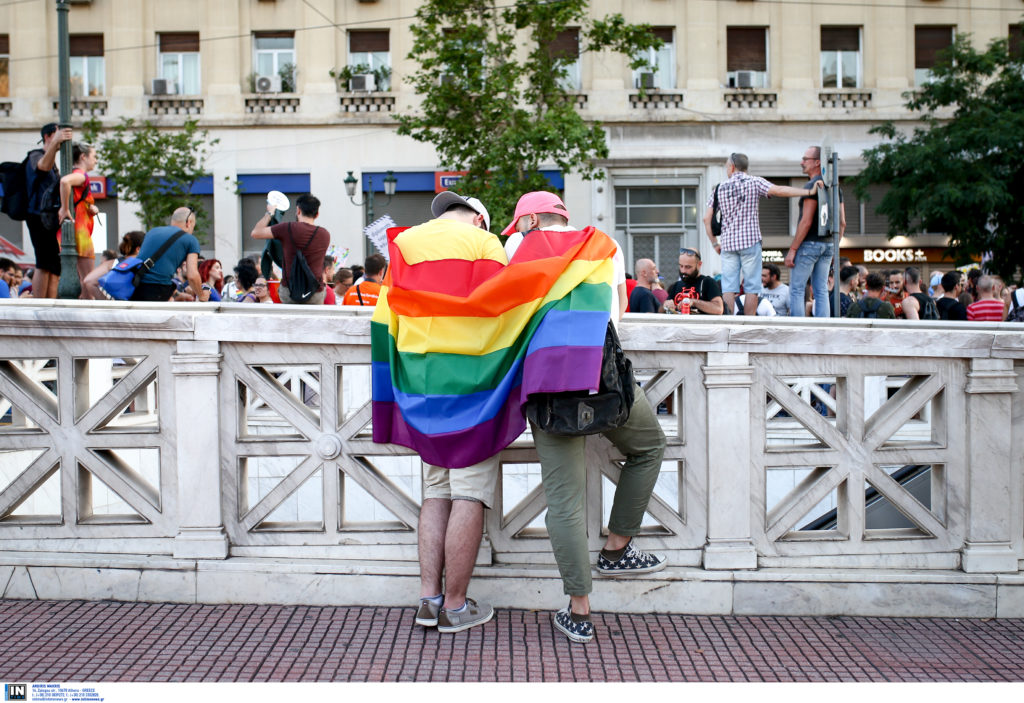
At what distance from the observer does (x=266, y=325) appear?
4.93 m

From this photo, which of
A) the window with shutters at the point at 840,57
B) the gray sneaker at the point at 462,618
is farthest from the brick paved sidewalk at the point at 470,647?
the window with shutters at the point at 840,57

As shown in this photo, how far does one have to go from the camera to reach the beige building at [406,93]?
3053cm

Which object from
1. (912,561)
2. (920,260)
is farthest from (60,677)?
(920,260)

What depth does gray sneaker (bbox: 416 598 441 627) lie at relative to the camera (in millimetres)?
4586

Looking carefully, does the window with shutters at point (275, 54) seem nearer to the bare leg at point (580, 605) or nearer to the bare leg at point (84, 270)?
the bare leg at point (84, 270)

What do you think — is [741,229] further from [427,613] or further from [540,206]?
[427,613]

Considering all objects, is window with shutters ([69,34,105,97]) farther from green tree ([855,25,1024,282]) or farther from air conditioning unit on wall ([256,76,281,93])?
green tree ([855,25,1024,282])

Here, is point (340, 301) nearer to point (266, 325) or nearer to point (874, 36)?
point (266, 325)

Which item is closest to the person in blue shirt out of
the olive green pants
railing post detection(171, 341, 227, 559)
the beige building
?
railing post detection(171, 341, 227, 559)

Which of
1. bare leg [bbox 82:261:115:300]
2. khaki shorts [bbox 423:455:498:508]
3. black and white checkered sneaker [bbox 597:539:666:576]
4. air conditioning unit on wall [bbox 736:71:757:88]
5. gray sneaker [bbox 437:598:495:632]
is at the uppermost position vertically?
air conditioning unit on wall [bbox 736:71:757:88]

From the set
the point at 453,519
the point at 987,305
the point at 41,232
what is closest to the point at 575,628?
the point at 453,519

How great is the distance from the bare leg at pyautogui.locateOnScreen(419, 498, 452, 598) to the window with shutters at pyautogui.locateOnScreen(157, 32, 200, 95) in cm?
2925

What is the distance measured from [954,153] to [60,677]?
2602 centimetres

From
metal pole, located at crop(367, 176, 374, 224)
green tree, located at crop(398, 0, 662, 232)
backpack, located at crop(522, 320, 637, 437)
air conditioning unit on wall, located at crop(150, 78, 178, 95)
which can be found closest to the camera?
backpack, located at crop(522, 320, 637, 437)
